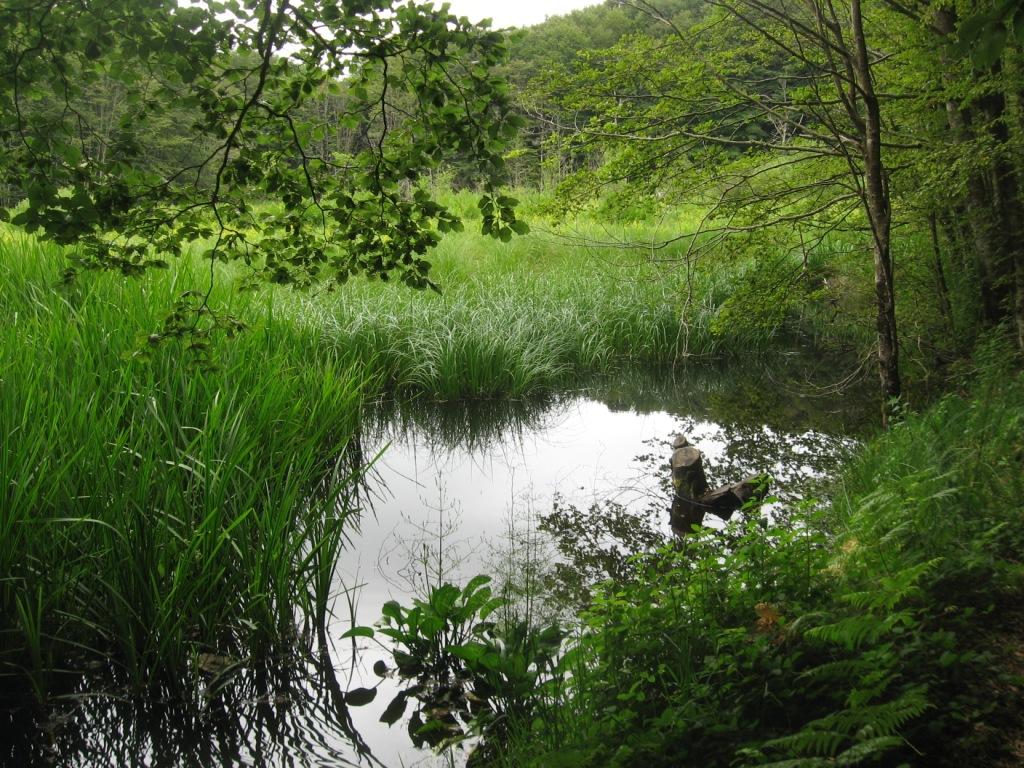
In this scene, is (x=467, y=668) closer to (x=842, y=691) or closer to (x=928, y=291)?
(x=842, y=691)

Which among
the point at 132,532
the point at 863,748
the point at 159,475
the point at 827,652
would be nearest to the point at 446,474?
the point at 159,475

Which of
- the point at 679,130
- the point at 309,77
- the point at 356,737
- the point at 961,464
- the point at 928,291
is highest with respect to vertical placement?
the point at 679,130

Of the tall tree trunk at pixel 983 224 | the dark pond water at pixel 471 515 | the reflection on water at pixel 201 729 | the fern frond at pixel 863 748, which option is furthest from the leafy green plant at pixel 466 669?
the tall tree trunk at pixel 983 224

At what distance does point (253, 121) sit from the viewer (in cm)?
238

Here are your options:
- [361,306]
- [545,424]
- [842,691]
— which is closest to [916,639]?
[842,691]

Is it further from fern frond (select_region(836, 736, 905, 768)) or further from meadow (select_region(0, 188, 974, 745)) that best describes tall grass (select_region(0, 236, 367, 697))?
fern frond (select_region(836, 736, 905, 768))

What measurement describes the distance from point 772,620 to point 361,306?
6.66 meters

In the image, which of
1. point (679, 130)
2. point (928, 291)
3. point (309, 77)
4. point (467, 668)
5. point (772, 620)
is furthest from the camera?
point (928, 291)

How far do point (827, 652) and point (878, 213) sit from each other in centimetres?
304

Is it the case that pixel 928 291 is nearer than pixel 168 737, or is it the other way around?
pixel 168 737

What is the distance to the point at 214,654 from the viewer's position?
2.91 metres

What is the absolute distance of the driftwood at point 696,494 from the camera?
15.1 feet

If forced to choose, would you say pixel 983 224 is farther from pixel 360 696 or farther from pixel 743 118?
pixel 360 696

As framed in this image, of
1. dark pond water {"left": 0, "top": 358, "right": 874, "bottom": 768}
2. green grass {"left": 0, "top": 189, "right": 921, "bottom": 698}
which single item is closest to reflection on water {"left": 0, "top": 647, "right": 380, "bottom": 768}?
dark pond water {"left": 0, "top": 358, "right": 874, "bottom": 768}
